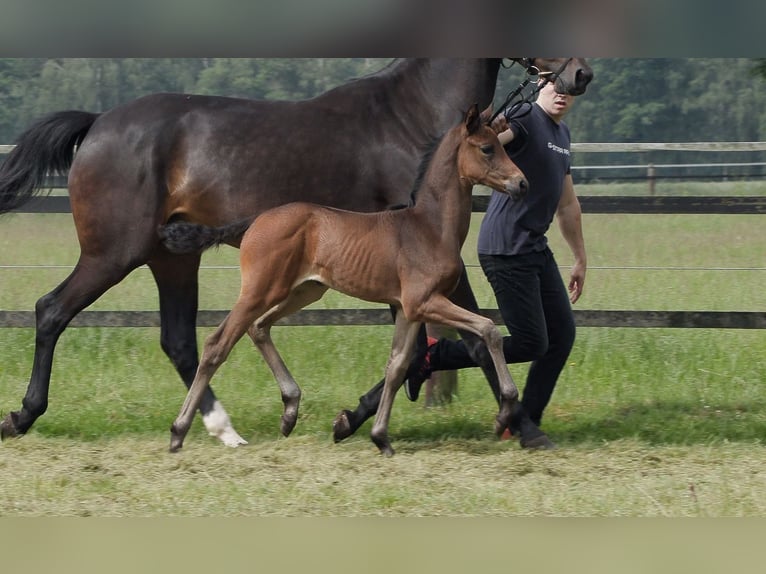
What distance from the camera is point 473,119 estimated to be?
14.7 feet

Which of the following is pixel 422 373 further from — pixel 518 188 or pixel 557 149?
pixel 557 149

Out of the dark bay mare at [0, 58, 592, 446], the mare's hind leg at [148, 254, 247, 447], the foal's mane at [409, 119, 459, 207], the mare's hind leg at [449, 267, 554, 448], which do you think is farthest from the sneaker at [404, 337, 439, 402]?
the mare's hind leg at [148, 254, 247, 447]

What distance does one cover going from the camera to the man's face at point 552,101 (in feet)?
15.7

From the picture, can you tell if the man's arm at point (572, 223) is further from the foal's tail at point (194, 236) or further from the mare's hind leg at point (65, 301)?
the mare's hind leg at point (65, 301)

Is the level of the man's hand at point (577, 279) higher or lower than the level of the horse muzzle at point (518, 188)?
lower

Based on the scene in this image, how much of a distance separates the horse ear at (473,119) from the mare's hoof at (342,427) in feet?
4.67

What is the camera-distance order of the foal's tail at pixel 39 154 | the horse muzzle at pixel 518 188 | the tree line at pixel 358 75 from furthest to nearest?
the tree line at pixel 358 75 < the foal's tail at pixel 39 154 < the horse muzzle at pixel 518 188

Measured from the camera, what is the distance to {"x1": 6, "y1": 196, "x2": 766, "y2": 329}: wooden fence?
230 inches

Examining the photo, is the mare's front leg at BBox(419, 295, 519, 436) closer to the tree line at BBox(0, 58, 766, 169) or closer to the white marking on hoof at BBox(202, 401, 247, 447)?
the white marking on hoof at BBox(202, 401, 247, 447)

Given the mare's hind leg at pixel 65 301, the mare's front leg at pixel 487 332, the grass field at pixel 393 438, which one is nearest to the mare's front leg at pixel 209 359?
the grass field at pixel 393 438

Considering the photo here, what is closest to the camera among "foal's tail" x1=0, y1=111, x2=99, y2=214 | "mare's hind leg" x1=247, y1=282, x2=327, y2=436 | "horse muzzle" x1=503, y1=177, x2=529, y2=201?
"horse muzzle" x1=503, y1=177, x2=529, y2=201

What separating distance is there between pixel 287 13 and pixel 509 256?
12.0 feet

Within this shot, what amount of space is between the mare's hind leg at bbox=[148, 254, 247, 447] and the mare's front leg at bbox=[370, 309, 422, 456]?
123 centimetres

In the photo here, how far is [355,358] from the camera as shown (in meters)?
6.78
